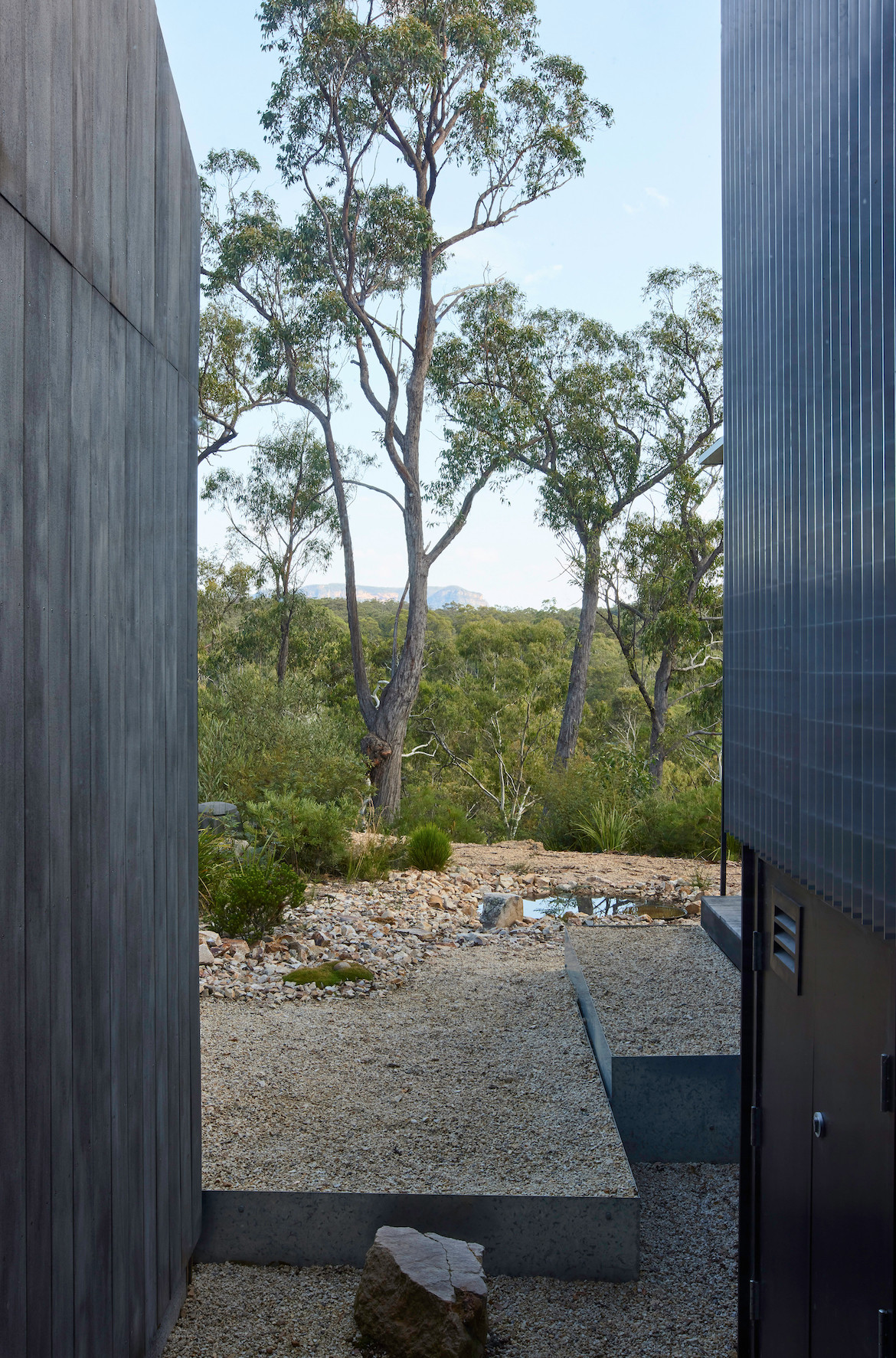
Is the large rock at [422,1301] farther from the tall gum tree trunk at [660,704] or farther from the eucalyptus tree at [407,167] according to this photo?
the tall gum tree trunk at [660,704]

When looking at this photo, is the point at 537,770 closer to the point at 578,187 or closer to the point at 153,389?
the point at 578,187

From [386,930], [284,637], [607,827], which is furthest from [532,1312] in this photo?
[284,637]

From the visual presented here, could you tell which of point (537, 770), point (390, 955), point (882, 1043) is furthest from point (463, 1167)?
point (537, 770)

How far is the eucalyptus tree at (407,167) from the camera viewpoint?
1049 centimetres

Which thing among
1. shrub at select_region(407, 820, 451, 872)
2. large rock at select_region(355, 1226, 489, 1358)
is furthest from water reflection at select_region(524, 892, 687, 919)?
large rock at select_region(355, 1226, 489, 1358)

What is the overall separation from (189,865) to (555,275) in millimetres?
12934

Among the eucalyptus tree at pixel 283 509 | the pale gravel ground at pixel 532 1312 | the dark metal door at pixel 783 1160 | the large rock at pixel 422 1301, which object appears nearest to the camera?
the dark metal door at pixel 783 1160

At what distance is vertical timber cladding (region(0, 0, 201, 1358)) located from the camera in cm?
132

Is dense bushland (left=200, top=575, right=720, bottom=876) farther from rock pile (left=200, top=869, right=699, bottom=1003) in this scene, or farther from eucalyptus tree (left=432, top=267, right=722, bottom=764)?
eucalyptus tree (left=432, top=267, right=722, bottom=764)

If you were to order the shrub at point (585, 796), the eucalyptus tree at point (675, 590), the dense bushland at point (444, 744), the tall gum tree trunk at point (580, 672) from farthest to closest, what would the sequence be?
the tall gum tree trunk at point (580, 672) → the eucalyptus tree at point (675, 590) → the shrub at point (585, 796) → the dense bushland at point (444, 744)

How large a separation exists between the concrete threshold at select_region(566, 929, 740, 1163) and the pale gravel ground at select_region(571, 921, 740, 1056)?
5 cm

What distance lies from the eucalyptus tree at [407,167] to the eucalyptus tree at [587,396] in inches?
46.9

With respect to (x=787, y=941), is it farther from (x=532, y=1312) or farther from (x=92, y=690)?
(x=92, y=690)

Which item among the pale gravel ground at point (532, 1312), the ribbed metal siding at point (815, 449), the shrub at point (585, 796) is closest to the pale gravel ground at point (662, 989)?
the pale gravel ground at point (532, 1312)
